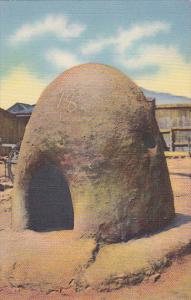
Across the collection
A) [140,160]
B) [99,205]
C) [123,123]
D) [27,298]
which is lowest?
[27,298]

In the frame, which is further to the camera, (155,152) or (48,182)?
(48,182)

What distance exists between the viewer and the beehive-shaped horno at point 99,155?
4441 millimetres

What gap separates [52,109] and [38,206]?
1.58m

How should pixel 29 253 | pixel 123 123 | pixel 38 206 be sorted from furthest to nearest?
1. pixel 38 206
2. pixel 123 123
3. pixel 29 253

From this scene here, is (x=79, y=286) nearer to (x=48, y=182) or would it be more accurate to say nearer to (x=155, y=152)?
(x=155, y=152)

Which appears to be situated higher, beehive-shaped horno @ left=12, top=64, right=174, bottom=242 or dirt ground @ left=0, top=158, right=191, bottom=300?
beehive-shaped horno @ left=12, top=64, right=174, bottom=242

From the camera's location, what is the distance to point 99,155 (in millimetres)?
4477

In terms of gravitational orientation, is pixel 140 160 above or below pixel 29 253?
above

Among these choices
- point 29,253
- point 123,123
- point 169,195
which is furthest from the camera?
point 169,195

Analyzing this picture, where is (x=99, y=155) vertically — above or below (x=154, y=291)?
above

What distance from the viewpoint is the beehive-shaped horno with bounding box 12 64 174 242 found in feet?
14.6

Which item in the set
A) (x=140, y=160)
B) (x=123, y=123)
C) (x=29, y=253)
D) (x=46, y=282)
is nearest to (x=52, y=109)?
(x=123, y=123)

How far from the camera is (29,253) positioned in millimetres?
4324

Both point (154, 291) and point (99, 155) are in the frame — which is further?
point (99, 155)
